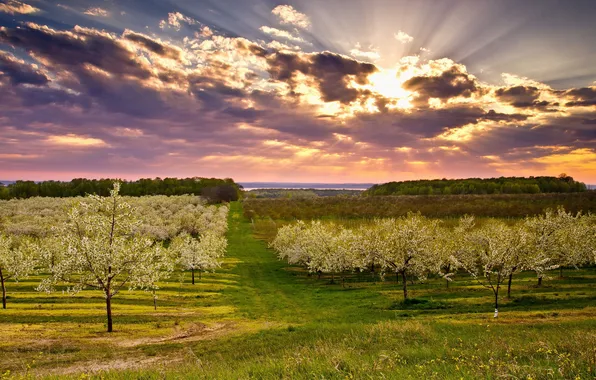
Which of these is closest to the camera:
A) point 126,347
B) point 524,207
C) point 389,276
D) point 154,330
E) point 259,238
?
point 126,347

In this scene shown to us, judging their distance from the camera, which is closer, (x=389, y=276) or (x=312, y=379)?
(x=312, y=379)

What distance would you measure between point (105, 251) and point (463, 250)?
63.4 meters

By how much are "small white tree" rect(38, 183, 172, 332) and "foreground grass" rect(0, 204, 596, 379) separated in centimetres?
514

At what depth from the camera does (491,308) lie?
44875 mm

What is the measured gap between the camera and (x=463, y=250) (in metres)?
69.6

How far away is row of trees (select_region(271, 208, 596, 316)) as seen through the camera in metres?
47.7

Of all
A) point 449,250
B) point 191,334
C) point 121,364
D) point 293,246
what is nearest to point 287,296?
point 293,246

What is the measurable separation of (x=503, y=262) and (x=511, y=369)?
4113cm

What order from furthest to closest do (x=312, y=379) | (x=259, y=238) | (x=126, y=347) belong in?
(x=259, y=238)
(x=126, y=347)
(x=312, y=379)

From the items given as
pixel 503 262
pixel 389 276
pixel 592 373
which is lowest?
pixel 389 276

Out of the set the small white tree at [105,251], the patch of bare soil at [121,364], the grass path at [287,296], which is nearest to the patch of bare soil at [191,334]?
the patch of bare soil at [121,364]

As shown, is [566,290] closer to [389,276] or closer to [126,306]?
[389,276]

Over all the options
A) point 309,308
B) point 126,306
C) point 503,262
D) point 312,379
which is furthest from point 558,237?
point 126,306

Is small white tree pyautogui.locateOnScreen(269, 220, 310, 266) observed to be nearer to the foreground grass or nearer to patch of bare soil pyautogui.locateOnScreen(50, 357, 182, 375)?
the foreground grass
